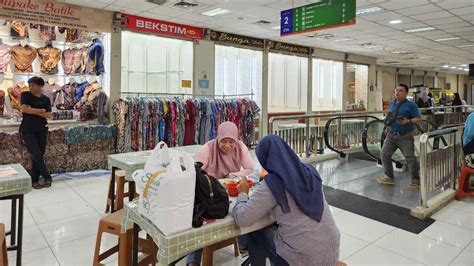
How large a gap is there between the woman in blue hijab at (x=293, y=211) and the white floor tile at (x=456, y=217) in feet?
9.01

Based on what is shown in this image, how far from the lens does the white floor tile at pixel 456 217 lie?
12.8 ft

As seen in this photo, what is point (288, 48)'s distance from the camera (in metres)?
10.5

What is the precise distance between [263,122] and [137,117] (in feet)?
14.6

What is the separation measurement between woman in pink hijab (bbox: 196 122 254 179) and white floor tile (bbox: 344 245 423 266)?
122cm

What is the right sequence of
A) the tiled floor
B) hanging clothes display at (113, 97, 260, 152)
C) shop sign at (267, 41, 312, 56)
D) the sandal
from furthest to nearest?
shop sign at (267, 41, 312, 56), hanging clothes display at (113, 97, 260, 152), the sandal, the tiled floor

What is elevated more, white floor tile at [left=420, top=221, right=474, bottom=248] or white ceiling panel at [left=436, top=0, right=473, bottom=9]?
white ceiling panel at [left=436, top=0, right=473, bottom=9]

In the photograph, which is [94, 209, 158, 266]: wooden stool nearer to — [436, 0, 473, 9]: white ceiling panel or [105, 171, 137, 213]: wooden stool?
[105, 171, 137, 213]: wooden stool

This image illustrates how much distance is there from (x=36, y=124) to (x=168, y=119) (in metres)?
A: 2.37

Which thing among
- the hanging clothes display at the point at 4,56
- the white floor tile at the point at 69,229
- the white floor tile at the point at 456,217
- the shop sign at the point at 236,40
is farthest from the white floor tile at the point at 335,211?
the hanging clothes display at the point at 4,56

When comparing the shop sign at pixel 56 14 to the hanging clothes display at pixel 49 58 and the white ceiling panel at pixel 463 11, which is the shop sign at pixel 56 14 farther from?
the white ceiling panel at pixel 463 11

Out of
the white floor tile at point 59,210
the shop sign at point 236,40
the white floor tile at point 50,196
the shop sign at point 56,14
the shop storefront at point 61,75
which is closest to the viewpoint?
the white floor tile at point 59,210

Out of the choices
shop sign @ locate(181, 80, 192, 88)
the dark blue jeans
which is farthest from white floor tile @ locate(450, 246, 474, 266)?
shop sign @ locate(181, 80, 192, 88)

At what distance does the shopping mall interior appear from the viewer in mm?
1962

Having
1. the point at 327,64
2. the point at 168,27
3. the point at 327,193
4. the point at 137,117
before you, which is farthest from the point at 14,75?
the point at 327,64
